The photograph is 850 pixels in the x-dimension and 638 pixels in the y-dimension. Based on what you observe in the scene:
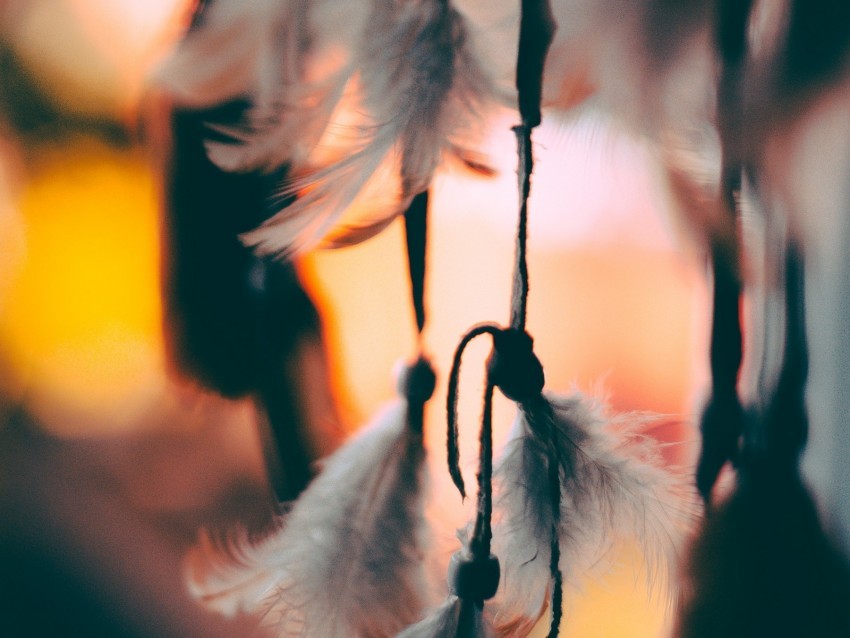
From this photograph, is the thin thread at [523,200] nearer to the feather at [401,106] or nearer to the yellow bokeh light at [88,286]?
the feather at [401,106]

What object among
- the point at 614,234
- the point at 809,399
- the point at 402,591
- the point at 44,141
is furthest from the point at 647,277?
the point at 44,141

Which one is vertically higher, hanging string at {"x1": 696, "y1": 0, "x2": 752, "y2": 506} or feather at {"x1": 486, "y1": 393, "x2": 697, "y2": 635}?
hanging string at {"x1": 696, "y1": 0, "x2": 752, "y2": 506}

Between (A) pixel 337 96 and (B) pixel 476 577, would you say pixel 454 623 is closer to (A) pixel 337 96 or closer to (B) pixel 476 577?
(B) pixel 476 577

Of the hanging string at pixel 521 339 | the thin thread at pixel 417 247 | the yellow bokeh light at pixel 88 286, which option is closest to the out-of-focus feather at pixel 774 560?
the hanging string at pixel 521 339

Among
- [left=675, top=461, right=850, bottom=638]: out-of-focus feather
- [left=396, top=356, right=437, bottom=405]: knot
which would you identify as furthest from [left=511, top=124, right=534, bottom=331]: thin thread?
[left=675, top=461, right=850, bottom=638]: out-of-focus feather

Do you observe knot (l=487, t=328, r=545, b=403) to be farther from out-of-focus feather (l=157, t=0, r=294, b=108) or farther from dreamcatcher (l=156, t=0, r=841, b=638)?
out-of-focus feather (l=157, t=0, r=294, b=108)

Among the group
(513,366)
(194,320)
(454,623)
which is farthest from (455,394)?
(194,320)
